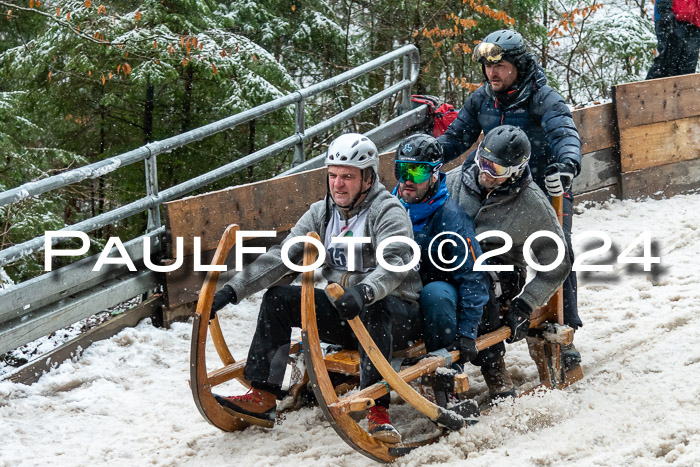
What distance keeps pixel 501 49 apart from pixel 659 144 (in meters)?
4.87

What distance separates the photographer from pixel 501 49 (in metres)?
5.18

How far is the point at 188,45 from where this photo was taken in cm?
777

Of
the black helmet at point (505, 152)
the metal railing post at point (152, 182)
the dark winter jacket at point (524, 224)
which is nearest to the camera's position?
the black helmet at point (505, 152)

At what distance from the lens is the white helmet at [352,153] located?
4172mm

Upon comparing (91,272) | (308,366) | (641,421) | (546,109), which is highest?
(546,109)

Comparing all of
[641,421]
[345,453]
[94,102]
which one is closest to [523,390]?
[641,421]

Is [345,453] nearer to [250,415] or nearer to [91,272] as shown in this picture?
[250,415]

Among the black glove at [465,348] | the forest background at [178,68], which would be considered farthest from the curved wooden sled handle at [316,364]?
the forest background at [178,68]

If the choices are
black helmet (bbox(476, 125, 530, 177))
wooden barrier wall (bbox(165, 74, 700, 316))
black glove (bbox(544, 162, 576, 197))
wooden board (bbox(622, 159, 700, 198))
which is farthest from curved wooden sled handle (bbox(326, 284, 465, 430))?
wooden board (bbox(622, 159, 700, 198))

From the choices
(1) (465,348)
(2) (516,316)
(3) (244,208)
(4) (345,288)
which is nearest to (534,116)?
(2) (516,316)

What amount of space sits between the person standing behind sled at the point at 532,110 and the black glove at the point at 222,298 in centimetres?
194

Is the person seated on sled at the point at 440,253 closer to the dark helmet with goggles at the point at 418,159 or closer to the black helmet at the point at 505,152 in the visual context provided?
the dark helmet with goggles at the point at 418,159

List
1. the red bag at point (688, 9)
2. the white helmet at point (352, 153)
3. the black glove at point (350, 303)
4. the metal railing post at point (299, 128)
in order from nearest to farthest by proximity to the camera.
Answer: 1. the black glove at point (350, 303)
2. the white helmet at point (352, 153)
3. the metal railing post at point (299, 128)
4. the red bag at point (688, 9)

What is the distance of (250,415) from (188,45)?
4513mm
